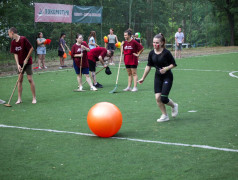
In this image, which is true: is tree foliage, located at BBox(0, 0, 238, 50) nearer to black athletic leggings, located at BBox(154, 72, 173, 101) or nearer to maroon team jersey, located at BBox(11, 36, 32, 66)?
maroon team jersey, located at BBox(11, 36, 32, 66)

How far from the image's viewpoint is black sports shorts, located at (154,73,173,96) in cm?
817

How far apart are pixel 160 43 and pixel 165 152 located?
2877 mm

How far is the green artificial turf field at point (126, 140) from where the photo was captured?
17.5 feet

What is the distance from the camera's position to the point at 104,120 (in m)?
6.83

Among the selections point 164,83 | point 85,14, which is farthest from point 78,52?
point 85,14

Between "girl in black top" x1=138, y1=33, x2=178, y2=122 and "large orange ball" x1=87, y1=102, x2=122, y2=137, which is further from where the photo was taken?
"girl in black top" x1=138, y1=33, x2=178, y2=122

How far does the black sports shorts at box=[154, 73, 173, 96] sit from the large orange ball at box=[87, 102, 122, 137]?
1.57m

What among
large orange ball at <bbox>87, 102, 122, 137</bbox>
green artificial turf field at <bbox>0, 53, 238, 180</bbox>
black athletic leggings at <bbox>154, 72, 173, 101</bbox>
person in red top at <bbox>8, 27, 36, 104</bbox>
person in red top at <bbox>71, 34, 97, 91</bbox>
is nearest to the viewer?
green artificial turf field at <bbox>0, 53, 238, 180</bbox>

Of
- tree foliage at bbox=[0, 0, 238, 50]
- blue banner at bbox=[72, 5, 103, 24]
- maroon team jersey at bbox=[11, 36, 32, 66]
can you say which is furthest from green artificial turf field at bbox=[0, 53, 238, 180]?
blue banner at bbox=[72, 5, 103, 24]

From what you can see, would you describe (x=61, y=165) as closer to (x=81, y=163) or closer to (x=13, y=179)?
(x=81, y=163)

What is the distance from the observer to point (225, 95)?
11.6m

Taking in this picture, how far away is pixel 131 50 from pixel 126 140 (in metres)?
6.67

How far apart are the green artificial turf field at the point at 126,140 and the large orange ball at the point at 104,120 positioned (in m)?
0.16

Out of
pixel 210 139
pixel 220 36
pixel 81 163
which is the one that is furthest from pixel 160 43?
pixel 220 36
